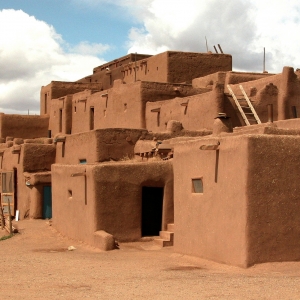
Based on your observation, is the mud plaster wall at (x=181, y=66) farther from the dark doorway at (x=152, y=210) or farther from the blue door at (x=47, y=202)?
the dark doorway at (x=152, y=210)

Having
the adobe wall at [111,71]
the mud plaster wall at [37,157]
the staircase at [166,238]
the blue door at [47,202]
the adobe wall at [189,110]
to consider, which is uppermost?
the adobe wall at [111,71]

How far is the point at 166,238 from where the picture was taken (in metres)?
14.7

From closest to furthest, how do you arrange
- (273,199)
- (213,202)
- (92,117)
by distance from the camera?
(273,199) < (213,202) < (92,117)

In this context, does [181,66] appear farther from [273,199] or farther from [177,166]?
[273,199]

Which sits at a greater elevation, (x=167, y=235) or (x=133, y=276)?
(x=167, y=235)

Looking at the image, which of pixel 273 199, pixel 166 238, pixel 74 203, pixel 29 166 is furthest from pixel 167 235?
pixel 29 166

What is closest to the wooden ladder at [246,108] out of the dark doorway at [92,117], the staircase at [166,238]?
the staircase at [166,238]

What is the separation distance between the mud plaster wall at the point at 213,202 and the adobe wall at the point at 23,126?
2012 cm

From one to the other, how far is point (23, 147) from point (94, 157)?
4.53 metres

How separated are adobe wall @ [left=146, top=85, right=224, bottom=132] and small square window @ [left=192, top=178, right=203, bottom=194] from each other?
7.81 meters

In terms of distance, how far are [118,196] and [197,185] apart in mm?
2894

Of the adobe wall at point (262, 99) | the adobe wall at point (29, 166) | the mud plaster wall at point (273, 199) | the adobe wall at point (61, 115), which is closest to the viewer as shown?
the mud plaster wall at point (273, 199)

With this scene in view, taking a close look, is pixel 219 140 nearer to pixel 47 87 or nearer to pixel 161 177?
pixel 161 177

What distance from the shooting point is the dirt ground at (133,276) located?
27.4 feet
